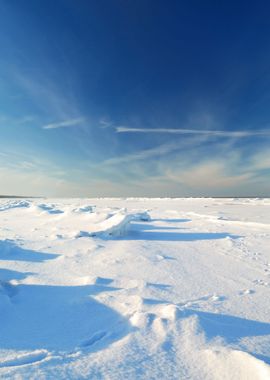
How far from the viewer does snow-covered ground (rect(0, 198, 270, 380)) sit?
1544 millimetres

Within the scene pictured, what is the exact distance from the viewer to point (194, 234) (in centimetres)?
632

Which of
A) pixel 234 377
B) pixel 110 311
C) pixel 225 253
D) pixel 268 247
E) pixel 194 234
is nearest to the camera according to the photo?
pixel 234 377

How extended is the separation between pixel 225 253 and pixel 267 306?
2.15 metres

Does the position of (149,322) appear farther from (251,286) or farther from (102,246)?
(102,246)

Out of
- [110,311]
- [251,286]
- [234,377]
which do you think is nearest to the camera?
[234,377]

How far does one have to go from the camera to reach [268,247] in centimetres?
497

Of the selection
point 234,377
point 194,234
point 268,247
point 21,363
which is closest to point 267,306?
point 234,377

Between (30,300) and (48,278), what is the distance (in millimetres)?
646

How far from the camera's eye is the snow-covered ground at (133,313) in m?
1.54

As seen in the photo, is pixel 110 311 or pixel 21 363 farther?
pixel 110 311

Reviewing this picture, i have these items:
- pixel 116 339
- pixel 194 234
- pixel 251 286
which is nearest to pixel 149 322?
pixel 116 339

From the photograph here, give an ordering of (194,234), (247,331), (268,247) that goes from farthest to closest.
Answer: (194,234) < (268,247) < (247,331)

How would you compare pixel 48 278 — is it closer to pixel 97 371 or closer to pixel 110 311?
pixel 110 311

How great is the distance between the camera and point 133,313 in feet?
7.29
